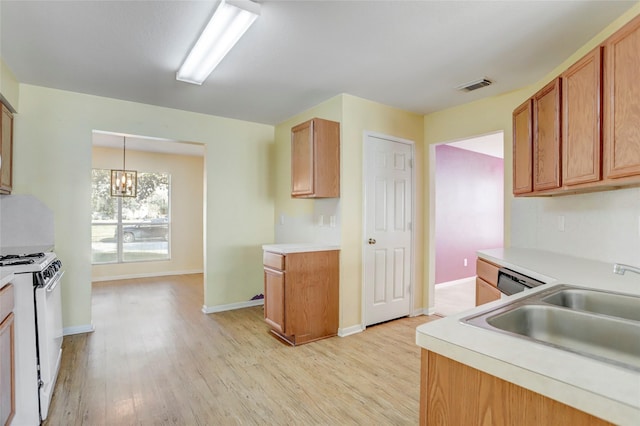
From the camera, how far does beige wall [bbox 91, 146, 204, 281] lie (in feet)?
20.6

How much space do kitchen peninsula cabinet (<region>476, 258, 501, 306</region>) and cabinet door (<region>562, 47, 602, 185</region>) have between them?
782mm

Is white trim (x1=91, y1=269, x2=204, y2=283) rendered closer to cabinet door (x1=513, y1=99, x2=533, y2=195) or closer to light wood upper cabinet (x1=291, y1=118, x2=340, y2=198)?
light wood upper cabinet (x1=291, y1=118, x2=340, y2=198)

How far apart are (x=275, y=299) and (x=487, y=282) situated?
193 centimetres

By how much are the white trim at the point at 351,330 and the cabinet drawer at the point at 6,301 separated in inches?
102

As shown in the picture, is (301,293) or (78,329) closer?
(301,293)

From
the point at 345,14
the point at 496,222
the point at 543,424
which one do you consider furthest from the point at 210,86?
the point at 496,222

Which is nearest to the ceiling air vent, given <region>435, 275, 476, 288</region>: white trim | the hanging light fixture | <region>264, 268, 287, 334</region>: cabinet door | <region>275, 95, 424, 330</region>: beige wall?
<region>275, 95, 424, 330</region>: beige wall

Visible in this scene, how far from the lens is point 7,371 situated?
5.43ft

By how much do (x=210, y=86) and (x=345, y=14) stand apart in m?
1.70

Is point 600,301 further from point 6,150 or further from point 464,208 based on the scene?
point 464,208

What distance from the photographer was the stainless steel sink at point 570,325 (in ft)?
3.28

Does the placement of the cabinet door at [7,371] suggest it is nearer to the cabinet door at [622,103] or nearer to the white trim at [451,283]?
the cabinet door at [622,103]

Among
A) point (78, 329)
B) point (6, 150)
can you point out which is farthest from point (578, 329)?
point (78, 329)

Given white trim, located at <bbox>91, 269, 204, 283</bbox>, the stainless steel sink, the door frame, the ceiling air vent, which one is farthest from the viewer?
white trim, located at <bbox>91, 269, 204, 283</bbox>
